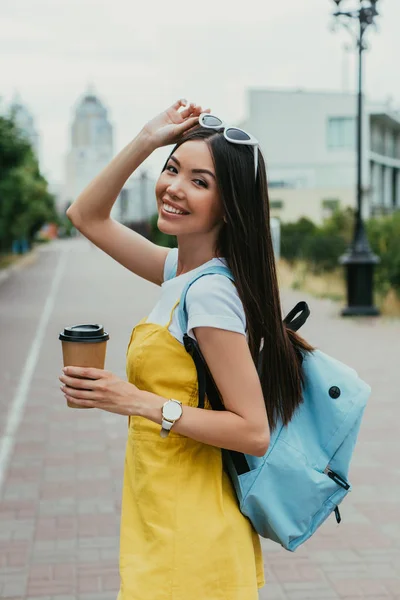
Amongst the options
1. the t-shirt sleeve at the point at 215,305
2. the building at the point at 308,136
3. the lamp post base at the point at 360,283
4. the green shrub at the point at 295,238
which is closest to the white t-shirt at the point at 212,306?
the t-shirt sleeve at the point at 215,305

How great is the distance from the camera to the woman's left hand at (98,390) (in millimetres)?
1852

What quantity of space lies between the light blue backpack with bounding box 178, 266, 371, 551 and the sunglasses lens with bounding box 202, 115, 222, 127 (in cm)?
36

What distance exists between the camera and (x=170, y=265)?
2.39 metres

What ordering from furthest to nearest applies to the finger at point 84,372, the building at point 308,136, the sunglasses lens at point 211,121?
1. the building at point 308,136
2. the sunglasses lens at point 211,121
3. the finger at point 84,372

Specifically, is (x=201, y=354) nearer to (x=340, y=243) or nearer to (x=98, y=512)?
(x=98, y=512)

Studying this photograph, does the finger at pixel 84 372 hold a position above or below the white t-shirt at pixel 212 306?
below

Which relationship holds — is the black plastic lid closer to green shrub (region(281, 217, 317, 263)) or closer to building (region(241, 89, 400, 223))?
green shrub (region(281, 217, 317, 263))

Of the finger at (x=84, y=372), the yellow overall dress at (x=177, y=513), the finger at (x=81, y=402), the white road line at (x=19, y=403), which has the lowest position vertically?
the white road line at (x=19, y=403)

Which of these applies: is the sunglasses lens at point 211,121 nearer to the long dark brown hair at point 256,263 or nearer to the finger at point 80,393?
the long dark brown hair at point 256,263

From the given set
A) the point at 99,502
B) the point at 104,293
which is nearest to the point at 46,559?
the point at 99,502

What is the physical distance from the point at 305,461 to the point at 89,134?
186580mm

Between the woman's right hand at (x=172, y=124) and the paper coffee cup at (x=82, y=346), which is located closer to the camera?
the paper coffee cup at (x=82, y=346)

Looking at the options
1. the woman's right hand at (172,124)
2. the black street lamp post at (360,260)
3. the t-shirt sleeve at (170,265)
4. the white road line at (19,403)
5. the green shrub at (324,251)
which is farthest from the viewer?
the green shrub at (324,251)

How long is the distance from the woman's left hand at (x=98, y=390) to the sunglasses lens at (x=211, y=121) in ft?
2.13
